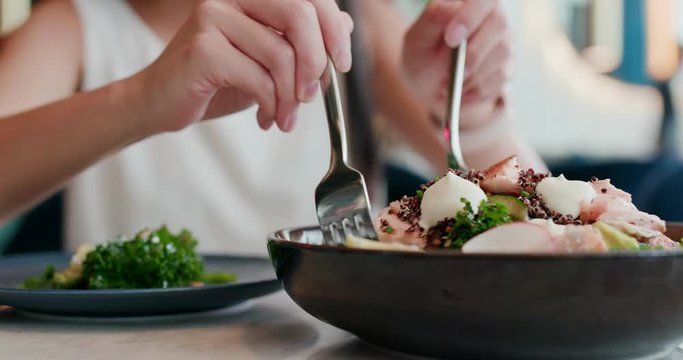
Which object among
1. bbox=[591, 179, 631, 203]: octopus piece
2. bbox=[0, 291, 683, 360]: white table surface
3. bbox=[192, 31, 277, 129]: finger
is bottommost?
bbox=[0, 291, 683, 360]: white table surface

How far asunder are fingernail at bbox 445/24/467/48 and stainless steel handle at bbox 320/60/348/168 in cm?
47

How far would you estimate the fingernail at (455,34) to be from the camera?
146 centimetres

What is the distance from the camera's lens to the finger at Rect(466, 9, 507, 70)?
1.49m

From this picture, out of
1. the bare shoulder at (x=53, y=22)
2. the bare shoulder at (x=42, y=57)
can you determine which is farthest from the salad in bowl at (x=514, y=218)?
the bare shoulder at (x=53, y=22)

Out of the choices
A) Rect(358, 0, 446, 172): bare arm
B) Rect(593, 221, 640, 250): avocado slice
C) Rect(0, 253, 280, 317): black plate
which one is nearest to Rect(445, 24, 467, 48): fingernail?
Rect(0, 253, 280, 317): black plate

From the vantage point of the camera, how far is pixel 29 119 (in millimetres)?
1464

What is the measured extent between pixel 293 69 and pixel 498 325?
510 millimetres

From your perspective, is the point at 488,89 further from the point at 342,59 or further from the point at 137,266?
the point at 137,266

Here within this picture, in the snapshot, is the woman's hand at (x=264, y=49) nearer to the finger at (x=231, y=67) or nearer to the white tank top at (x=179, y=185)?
the finger at (x=231, y=67)

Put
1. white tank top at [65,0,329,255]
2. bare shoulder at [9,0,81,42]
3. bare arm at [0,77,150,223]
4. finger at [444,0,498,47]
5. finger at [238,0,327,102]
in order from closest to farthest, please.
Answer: finger at [238,0,327,102] → bare arm at [0,77,150,223] → finger at [444,0,498,47] → bare shoulder at [9,0,81,42] → white tank top at [65,0,329,255]

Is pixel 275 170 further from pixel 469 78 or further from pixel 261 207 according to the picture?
pixel 469 78

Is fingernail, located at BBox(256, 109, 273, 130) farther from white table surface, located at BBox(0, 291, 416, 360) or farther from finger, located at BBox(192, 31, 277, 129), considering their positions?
white table surface, located at BBox(0, 291, 416, 360)

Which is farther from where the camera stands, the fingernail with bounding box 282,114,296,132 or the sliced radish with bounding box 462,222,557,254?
the fingernail with bounding box 282,114,296,132

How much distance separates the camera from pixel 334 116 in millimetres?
1044
